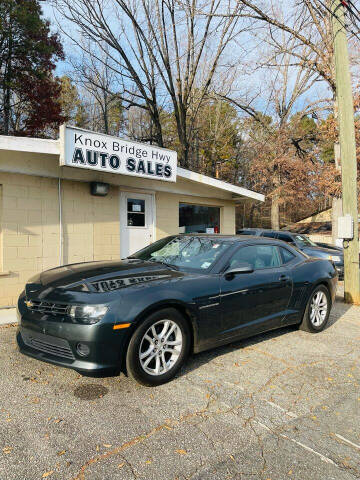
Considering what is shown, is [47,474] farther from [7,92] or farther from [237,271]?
[7,92]

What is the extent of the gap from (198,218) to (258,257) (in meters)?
5.27

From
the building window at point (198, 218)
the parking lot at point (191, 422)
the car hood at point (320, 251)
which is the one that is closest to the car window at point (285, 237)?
the car hood at point (320, 251)

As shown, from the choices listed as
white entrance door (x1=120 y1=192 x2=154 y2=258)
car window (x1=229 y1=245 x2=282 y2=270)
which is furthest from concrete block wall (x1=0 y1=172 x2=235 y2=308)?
car window (x1=229 y1=245 x2=282 y2=270)

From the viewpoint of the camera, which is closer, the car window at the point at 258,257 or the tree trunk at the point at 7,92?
the car window at the point at 258,257

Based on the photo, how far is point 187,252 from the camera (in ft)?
14.4

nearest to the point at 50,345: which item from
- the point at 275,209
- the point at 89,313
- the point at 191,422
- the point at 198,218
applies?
the point at 89,313

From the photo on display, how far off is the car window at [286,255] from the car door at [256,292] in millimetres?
88

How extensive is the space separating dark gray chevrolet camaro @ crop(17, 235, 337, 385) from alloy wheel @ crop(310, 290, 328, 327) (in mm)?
191

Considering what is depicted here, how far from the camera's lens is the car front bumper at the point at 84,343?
2891 millimetres

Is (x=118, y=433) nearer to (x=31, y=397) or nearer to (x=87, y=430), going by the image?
(x=87, y=430)

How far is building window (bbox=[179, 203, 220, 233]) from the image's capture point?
925cm

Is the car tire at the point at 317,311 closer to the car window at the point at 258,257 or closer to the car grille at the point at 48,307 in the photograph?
the car window at the point at 258,257

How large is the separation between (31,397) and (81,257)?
4429 millimetres

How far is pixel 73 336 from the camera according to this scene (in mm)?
2930
